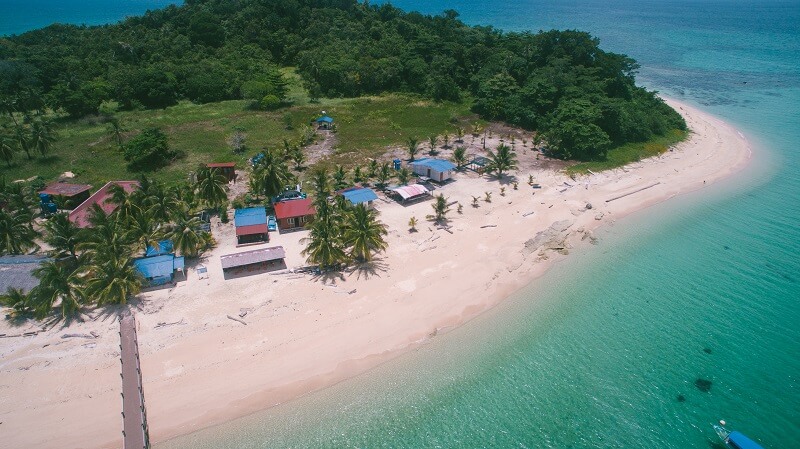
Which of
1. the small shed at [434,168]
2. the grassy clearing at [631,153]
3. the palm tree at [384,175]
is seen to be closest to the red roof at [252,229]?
the palm tree at [384,175]

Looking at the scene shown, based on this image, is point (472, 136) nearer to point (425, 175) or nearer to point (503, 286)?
point (425, 175)

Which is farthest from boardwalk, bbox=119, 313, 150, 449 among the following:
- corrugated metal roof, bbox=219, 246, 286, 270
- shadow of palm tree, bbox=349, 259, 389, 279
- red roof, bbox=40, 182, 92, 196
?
red roof, bbox=40, 182, 92, 196

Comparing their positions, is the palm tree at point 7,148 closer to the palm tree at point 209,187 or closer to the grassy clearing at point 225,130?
the grassy clearing at point 225,130

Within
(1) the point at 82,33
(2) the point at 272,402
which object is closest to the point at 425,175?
(2) the point at 272,402

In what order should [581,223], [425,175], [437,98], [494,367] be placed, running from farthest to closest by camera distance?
[437,98] → [425,175] → [581,223] → [494,367]

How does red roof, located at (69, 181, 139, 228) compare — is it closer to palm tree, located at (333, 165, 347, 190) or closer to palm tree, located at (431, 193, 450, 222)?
palm tree, located at (333, 165, 347, 190)

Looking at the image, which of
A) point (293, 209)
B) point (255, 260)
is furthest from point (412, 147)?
point (255, 260)

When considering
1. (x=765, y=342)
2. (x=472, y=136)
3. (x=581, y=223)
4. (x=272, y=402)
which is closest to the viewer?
(x=272, y=402)
